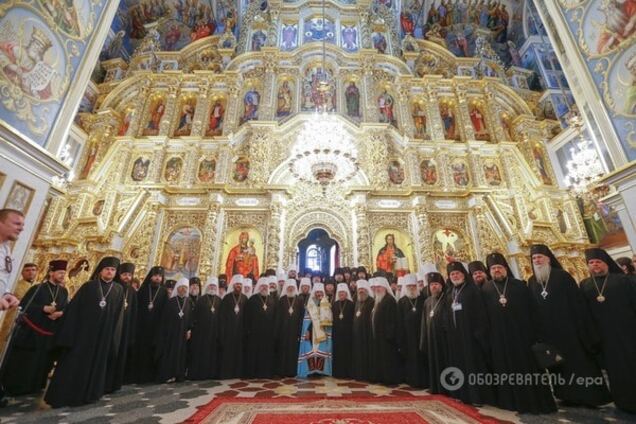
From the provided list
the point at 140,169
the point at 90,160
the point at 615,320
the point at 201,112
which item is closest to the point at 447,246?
the point at 615,320

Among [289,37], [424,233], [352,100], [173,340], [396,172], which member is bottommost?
[173,340]

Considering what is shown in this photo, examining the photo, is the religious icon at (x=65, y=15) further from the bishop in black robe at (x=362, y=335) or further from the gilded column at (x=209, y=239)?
the gilded column at (x=209, y=239)

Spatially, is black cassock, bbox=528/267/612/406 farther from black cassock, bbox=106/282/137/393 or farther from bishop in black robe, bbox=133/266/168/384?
bishop in black robe, bbox=133/266/168/384

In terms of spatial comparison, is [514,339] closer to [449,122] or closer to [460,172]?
[460,172]

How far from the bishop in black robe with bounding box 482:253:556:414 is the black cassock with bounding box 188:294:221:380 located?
14.7 ft

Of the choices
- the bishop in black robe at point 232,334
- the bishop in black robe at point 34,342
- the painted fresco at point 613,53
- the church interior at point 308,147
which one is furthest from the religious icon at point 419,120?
the bishop in black robe at point 34,342

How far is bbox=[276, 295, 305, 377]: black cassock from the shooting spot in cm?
559

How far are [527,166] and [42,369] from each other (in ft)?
52.8

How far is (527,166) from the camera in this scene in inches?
504

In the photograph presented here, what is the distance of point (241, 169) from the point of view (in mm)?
12547

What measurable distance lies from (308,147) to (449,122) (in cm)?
876

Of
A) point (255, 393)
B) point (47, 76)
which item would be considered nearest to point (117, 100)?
point (47, 76)

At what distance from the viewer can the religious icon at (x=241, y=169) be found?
1236 centimetres

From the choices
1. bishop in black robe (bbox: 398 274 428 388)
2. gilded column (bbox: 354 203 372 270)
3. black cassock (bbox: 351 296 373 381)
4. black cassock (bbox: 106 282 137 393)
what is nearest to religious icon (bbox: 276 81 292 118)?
gilded column (bbox: 354 203 372 270)
